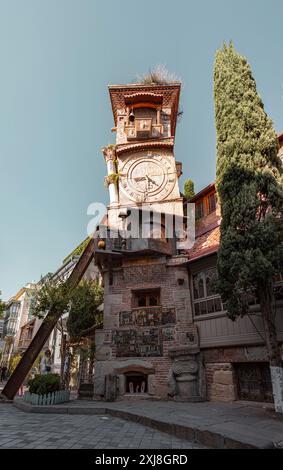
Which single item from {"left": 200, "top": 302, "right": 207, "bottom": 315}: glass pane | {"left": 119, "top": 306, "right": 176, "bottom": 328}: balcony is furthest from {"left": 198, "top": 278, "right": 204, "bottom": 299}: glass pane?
{"left": 119, "top": 306, "right": 176, "bottom": 328}: balcony

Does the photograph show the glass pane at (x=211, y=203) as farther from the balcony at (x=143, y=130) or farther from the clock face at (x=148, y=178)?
the balcony at (x=143, y=130)

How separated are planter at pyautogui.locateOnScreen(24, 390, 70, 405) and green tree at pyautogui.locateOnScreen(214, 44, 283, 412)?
7399 mm

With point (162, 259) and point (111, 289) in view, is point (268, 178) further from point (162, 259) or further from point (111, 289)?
point (111, 289)

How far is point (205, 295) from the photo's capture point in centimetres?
1259

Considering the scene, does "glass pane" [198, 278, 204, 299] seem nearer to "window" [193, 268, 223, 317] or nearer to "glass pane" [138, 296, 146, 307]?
"window" [193, 268, 223, 317]

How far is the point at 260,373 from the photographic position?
1017cm

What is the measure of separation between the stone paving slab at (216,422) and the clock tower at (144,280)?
203 centimetres

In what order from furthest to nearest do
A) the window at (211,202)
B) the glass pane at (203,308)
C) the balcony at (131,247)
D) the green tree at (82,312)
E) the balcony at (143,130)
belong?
the balcony at (143,130)
the window at (211,202)
the green tree at (82,312)
the balcony at (131,247)
the glass pane at (203,308)

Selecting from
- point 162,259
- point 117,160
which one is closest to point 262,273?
point 162,259

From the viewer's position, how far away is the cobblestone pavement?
5609 millimetres

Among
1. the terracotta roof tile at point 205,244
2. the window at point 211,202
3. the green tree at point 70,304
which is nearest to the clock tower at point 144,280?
the terracotta roof tile at point 205,244

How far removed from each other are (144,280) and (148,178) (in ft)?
21.3

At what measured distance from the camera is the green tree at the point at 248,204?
834 cm

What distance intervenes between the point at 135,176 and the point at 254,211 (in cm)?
985
